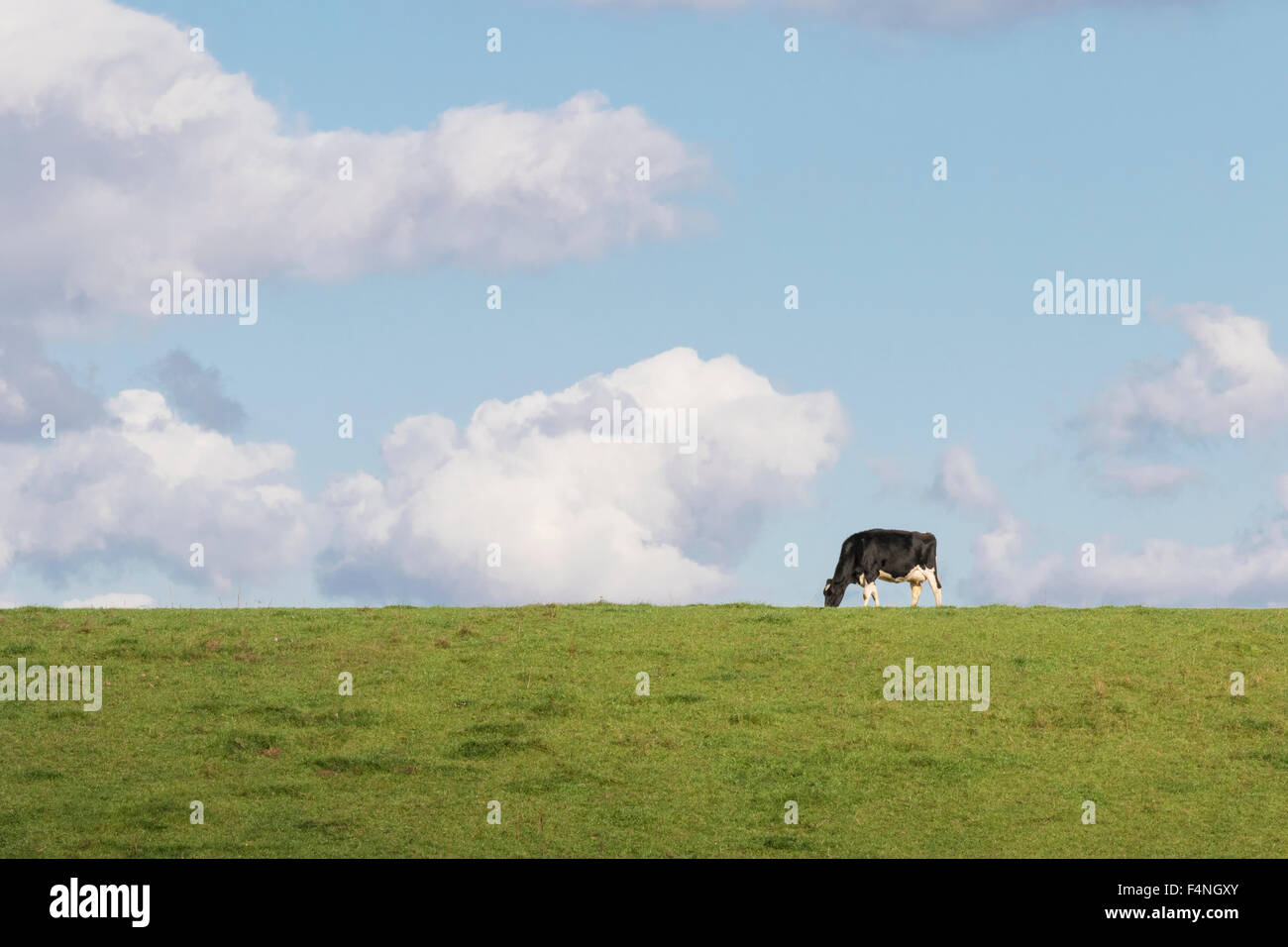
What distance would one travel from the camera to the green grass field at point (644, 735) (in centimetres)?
2236

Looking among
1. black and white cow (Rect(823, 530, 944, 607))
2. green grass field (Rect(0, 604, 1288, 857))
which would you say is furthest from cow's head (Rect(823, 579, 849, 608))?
green grass field (Rect(0, 604, 1288, 857))

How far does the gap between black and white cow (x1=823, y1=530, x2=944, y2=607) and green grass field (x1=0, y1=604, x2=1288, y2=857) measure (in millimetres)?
A: 7790

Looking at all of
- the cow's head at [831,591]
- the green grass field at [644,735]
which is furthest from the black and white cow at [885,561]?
the green grass field at [644,735]

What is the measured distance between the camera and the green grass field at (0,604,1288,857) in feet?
73.4

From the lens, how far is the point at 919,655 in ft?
100

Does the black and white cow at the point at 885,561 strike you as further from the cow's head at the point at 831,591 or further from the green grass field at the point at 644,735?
the green grass field at the point at 644,735

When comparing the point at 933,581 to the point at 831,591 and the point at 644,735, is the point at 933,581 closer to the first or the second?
the point at 831,591

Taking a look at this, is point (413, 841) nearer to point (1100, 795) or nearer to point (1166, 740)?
point (1100, 795)

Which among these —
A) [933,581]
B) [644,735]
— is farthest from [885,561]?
[644,735]

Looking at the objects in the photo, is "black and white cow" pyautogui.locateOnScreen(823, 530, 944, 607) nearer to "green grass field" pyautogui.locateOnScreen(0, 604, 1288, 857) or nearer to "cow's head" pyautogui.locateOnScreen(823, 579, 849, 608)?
"cow's head" pyautogui.locateOnScreen(823, 579, 849, 608)

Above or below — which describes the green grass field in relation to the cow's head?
below

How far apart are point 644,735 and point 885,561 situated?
17.5 m
